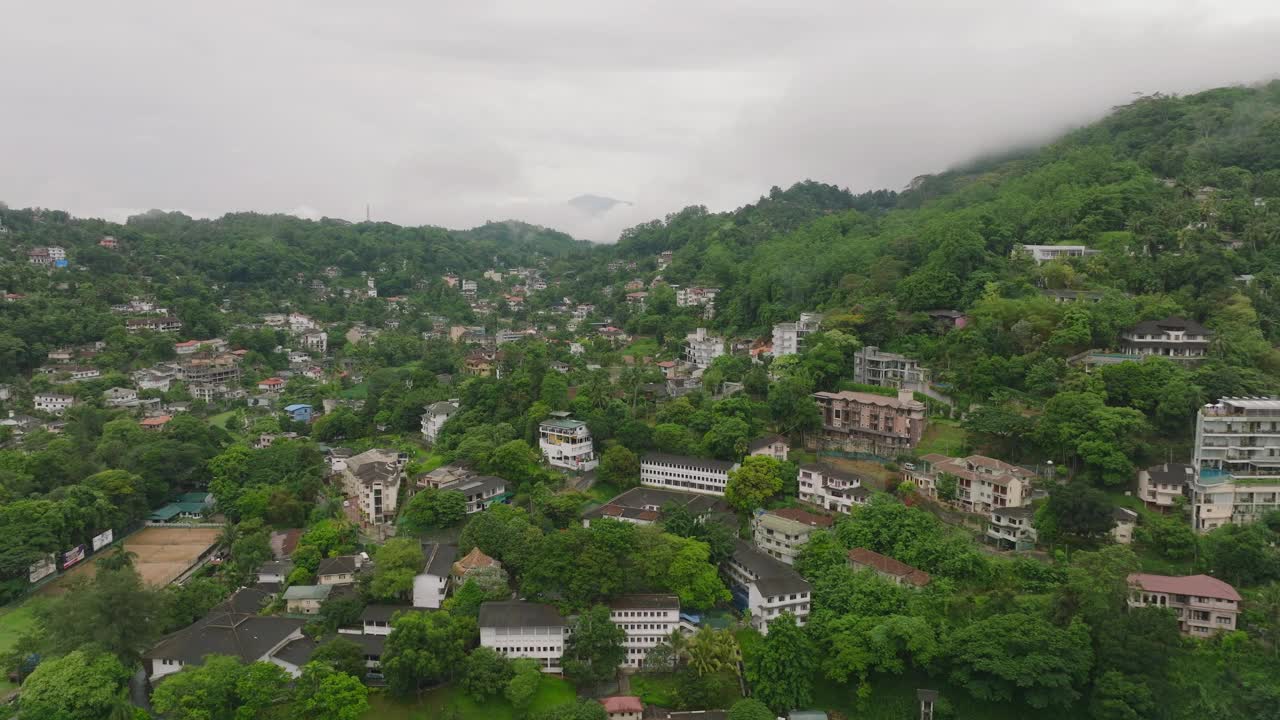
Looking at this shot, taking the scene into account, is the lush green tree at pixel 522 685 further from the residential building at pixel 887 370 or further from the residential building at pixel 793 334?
the residential building at pixel 793 334

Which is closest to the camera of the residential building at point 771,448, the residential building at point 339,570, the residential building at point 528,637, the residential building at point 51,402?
the residential building at point 528,637

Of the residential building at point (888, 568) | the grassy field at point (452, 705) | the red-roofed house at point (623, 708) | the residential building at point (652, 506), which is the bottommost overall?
the grassy field at point (452, 705)

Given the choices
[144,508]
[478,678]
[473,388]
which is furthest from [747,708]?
[144,508]

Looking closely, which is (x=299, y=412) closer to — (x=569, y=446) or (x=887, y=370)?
(x=569, y=446)

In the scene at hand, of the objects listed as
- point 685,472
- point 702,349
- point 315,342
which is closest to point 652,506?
point 685,472

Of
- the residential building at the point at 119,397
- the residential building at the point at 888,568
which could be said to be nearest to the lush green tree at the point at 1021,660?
the residential building at the point at 888,568

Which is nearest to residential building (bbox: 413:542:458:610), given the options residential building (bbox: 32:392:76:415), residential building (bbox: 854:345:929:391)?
residential building (bbox: 854:345:929:391)

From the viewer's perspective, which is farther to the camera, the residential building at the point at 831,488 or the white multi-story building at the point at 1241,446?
the residential building at the point at 831,488
